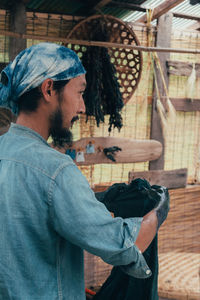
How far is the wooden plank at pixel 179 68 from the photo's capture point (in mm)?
3738

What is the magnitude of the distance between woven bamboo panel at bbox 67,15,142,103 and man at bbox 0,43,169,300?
2124 mm

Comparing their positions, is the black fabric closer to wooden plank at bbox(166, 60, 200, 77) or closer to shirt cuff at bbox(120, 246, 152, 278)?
shirt cuff at bbox(120, 246, 152, 278)

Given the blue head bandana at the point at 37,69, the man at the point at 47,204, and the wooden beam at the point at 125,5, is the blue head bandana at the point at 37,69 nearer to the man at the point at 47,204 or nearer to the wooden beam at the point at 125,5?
the man at the point at 47,204

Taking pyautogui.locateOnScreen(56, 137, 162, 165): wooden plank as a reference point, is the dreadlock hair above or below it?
above

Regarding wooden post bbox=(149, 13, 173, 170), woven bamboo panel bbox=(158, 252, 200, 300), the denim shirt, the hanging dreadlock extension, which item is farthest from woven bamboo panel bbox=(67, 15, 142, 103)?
the denim shirt

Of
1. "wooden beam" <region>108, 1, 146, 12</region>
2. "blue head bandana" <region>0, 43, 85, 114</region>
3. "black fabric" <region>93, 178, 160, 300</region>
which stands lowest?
"black fabric" <region>93, 178, 160, 300</region>

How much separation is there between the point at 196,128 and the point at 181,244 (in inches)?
50.2

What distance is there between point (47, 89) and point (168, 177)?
2.70 m

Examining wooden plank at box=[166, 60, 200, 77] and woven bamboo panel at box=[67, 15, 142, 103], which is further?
wooden plank at box=[166, 60, 200, 77]

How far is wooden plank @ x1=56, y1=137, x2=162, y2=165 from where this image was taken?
3305 millimetres

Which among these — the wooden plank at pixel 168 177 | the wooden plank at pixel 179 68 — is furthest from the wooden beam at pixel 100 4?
the wooden plank at pixel 168 177

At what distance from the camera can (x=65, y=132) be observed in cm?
127

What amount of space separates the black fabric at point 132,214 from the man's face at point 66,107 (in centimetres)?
64

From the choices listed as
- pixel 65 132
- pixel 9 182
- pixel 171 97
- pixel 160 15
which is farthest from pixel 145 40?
pixel 9 182
